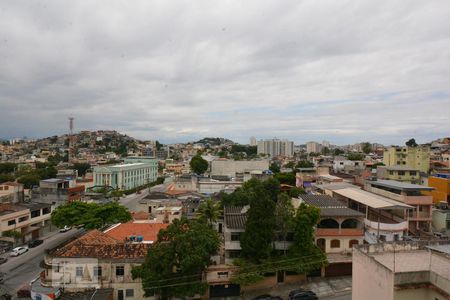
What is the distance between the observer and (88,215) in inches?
1163

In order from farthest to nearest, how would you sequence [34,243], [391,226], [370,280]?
1. [34,243]
2. [391,226]
3. [370,280]

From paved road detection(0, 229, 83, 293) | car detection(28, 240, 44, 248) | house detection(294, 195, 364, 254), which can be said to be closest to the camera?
paved road detection(0, 229, 83, 293)

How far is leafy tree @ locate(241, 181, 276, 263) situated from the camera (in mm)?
19594

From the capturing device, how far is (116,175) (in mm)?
65375

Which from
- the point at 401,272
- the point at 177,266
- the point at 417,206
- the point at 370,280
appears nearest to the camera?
the point at 401,272

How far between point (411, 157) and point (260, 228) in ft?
166

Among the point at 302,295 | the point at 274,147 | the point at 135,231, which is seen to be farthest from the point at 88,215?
A: the point at 274,147

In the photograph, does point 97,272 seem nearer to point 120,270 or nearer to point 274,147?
point 120,270

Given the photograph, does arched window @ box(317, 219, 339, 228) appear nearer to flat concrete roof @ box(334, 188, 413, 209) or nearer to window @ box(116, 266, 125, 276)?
flat concrete roof @ box(334, 188, 413, 209)

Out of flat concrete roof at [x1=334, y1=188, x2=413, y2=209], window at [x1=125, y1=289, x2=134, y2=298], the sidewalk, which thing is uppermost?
flat concrete roof at [x1=334, y1=188, x2=413, y2=209]

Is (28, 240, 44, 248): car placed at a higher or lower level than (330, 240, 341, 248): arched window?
lower

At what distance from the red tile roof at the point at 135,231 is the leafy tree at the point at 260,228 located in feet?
24.0

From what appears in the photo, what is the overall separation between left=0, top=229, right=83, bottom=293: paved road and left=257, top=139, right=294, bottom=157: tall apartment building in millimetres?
130296

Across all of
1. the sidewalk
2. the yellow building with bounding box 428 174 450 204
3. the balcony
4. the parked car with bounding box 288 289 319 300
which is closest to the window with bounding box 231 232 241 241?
the sidewalk
